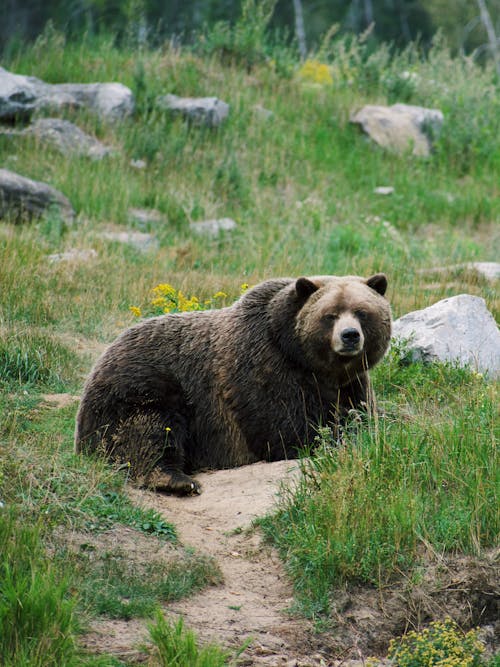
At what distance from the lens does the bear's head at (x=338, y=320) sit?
236 inches

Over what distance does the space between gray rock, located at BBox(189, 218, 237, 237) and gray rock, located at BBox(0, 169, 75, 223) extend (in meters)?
1.66

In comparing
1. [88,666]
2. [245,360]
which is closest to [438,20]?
[245,360]

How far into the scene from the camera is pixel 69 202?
493 inches

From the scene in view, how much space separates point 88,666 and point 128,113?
12.5 metres

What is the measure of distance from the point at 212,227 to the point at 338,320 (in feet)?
23.5

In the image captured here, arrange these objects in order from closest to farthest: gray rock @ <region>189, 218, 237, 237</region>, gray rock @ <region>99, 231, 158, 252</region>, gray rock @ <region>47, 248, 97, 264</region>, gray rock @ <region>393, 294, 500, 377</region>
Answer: gray rock @ <region>393, 294, 500, 377</region> < gray rock @ <region>47, 248, 97, 264</region> < gray rock @ <region>99, 231, 158, 252</region> < gray rock @ <region>189, 218, 237, 237</region>

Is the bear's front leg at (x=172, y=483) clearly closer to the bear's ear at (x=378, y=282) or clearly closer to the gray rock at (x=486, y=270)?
the bear's ear at (x=378, y=282)

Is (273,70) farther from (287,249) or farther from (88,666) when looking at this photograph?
(88,666)

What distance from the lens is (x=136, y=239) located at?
12.2 meters

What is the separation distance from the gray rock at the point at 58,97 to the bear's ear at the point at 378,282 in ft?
30.8

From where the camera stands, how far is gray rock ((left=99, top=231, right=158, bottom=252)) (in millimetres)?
11755

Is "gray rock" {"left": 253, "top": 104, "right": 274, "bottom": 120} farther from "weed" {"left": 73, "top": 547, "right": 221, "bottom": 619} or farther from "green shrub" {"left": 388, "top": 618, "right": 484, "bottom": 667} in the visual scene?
"green shrub" {"left": 388, "top": 618, "right": 484, "bottom": 667}

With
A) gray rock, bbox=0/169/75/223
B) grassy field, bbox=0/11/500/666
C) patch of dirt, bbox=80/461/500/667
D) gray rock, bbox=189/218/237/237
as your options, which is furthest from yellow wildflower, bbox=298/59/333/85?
patch of dirt, bbox=80/461/500/667

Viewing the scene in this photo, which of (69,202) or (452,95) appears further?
Answer: (452,95)
